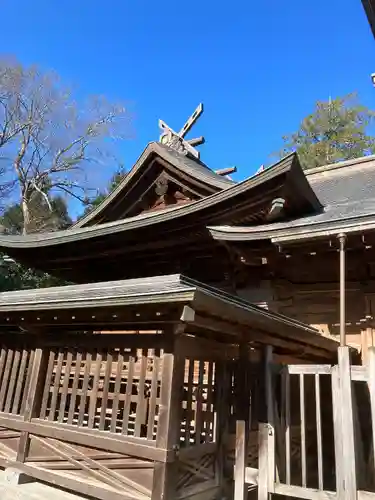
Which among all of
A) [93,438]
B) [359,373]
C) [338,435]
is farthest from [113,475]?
[359,373]

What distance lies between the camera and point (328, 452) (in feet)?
18.9

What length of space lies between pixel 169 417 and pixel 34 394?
A: 2.22 m

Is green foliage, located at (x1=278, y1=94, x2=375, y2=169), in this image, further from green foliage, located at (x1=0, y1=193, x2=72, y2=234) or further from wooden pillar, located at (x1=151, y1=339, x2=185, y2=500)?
wooden pillar, located at (x1=151, y1=339, x2=185, y2=500)

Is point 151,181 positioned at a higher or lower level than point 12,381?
higher

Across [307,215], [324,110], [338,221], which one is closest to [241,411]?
[338,221]


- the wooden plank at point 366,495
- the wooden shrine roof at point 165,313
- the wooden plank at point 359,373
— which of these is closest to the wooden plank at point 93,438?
the wooden shrine roof at point 165,313

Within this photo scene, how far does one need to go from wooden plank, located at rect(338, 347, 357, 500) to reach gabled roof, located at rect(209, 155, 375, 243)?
60.4 inches

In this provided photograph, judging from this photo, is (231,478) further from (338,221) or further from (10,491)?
(338,221)

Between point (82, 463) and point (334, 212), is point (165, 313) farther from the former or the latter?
point (334, 212)

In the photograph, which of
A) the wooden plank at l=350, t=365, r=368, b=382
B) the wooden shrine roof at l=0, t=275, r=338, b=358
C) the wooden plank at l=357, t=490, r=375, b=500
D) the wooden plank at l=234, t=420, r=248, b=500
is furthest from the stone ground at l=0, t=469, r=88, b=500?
the wooden plank at l=350, t=365, r=368, b=382

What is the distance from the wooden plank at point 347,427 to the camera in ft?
11.9

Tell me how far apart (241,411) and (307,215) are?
3.24 meters

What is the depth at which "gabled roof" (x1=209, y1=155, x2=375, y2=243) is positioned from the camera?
4.84 m

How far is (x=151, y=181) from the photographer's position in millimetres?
→ 8977
